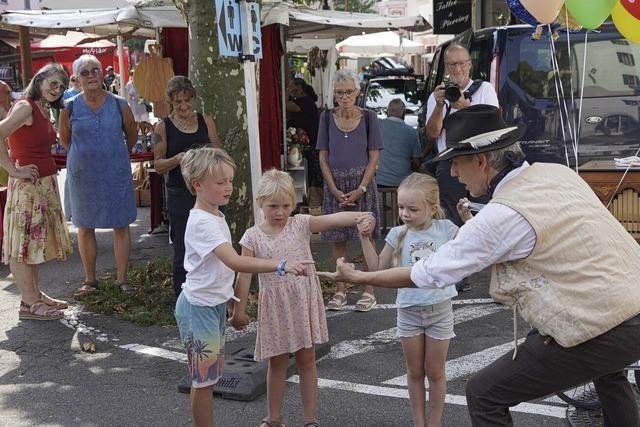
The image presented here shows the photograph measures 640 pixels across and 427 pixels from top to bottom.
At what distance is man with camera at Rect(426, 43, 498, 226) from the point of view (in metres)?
6.41

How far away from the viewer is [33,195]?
6445mm

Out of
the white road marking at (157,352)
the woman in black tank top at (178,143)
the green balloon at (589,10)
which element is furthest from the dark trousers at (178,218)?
the green balloon at (589,10)

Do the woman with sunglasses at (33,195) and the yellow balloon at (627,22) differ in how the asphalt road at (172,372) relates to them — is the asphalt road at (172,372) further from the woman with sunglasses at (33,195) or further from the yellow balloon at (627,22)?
the yellow balloon at (627,22)

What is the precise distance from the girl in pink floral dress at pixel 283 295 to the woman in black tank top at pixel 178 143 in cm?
228

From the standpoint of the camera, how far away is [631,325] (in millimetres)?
2822

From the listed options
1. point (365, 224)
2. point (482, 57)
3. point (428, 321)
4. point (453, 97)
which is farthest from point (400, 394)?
point (482, 57)

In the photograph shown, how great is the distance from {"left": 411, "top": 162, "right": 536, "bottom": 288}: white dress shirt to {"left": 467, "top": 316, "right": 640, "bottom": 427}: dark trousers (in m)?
0.36

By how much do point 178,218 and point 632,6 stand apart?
369 cm

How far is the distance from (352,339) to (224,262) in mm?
2326

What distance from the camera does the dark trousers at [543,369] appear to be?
111 inches

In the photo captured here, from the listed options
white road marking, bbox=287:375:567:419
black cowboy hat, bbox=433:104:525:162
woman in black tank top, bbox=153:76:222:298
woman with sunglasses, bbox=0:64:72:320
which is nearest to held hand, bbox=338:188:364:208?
woman in black tank top, bbox=153:76:222:298

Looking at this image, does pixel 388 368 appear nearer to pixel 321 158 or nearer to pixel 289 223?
pixel 289 223

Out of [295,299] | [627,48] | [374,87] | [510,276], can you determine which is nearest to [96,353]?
[295,299]

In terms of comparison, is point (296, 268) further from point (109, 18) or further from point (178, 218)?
point (109, 18)
